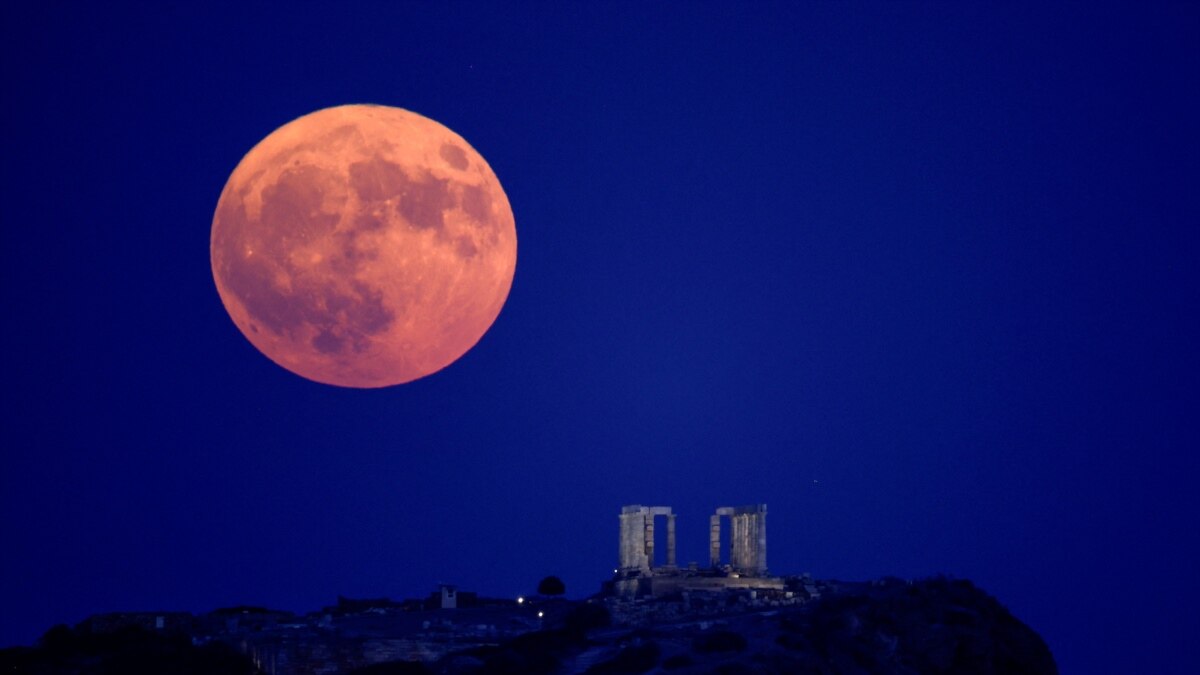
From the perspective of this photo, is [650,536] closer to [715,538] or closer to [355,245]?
[715,538]

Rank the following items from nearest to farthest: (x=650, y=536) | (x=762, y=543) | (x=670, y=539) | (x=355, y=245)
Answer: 1. (x=355, y=245)
2. (x=762, y=543)
3. (x=650, y=536)
4. (x=670, y=539)

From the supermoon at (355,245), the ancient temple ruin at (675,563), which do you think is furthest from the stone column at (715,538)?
the supermoon at (355,245)

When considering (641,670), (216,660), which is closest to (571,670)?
(641,670)

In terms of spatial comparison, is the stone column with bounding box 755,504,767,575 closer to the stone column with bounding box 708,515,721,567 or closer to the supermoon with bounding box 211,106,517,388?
the stone column with bounding box 708,515,721,567

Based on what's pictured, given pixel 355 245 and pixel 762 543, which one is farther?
pixel 762 543

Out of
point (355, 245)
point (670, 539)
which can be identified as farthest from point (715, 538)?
point (355, 245)

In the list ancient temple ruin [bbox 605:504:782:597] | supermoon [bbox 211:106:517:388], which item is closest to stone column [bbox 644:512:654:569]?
ancient temple ruin [bbox 605:504:782:597]

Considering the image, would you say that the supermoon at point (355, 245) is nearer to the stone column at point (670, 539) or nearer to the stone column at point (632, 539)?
the stone column at point (632, 539)
